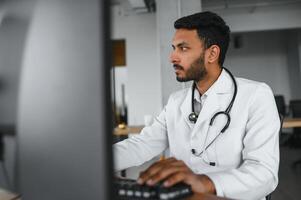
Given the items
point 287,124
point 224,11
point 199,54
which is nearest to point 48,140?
point 199,54

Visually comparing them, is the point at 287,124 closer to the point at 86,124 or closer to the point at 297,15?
the point at 86,124

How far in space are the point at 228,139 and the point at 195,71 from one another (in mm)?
309

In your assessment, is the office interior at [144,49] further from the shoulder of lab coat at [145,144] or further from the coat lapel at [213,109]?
the coat lapel at [213,109]

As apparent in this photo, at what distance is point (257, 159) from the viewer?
77 cm

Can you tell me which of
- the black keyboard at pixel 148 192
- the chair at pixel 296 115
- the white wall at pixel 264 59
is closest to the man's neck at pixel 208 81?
the black keyboard at pixel 148 192

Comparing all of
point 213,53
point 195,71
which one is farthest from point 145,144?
point 213,53

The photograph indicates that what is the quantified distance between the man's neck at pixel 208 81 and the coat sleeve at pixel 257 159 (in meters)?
0.21

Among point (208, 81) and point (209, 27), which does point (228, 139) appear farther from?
point (209, 27)

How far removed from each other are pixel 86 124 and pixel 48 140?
6 cm

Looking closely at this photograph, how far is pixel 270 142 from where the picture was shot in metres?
0.84

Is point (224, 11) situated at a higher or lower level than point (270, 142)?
higher

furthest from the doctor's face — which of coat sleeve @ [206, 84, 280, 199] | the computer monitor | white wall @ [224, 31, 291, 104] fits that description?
white wall @ [224, 31, 291, 104]

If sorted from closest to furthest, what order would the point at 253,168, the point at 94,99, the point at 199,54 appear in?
the point at 94,99 < the point at 253,168 < the point at 199,54

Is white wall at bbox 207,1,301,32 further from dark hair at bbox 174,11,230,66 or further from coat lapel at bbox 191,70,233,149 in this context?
coat lapel at bbox 191,70,233,149
